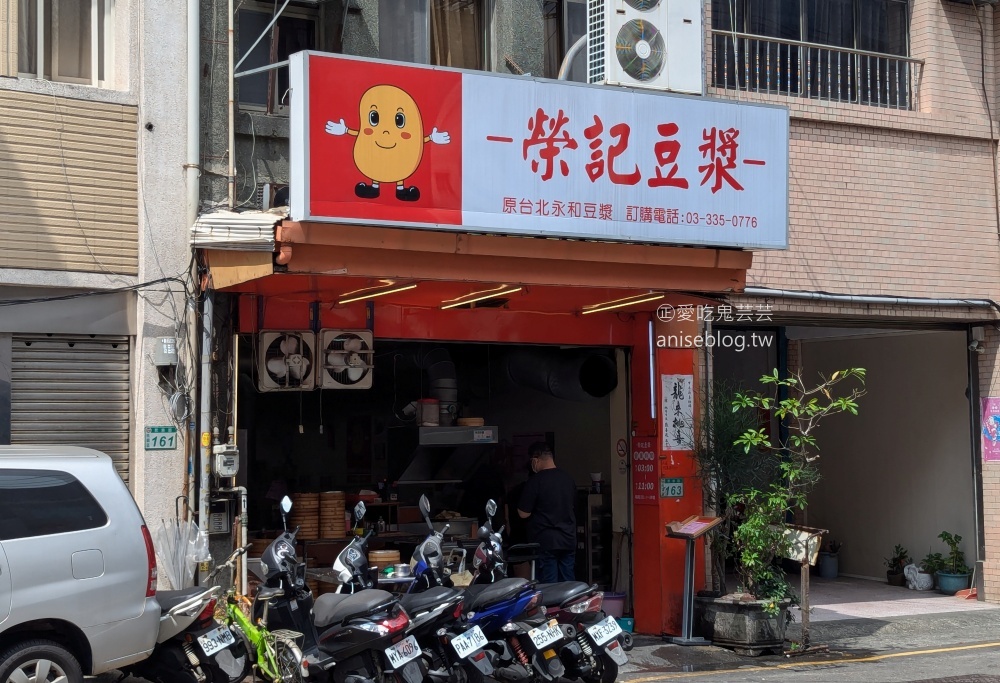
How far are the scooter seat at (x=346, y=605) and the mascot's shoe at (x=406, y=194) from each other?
3156 mm

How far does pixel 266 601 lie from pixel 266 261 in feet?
8.97

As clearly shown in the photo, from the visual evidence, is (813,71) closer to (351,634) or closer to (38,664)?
(351,634)

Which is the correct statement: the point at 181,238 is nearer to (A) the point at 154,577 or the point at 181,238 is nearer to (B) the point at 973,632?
(A) the point at 154,577

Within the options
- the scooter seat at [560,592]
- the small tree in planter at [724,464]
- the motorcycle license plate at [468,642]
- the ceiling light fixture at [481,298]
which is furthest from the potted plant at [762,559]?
the motorcycle license plate at [468,642]

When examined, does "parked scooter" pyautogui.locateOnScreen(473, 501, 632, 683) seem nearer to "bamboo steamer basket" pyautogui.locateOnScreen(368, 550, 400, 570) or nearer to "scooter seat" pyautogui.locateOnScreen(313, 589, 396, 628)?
"scooter seat" pyautogui.locateOnScreen(313, 589, 396, 628)

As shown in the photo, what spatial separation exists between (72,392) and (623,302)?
17.9 ft

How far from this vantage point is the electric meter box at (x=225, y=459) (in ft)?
35.2

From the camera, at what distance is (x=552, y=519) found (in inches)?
495

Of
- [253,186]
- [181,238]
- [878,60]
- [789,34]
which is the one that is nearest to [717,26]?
[789,34]

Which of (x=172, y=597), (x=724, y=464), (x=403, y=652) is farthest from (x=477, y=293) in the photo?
(x=172, y=597)

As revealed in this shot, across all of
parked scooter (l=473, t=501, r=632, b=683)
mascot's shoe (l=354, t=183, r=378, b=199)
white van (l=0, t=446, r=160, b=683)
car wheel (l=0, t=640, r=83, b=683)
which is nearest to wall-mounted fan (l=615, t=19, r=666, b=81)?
mascot's shoe (l=354, t=183, r=378, b=199)

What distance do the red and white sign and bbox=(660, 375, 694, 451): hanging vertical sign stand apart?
2.28 meters

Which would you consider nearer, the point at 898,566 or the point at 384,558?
the point at 384,558

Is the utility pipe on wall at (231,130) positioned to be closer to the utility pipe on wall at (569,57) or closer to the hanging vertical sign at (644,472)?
the utility pipe on wall at (569,57)
